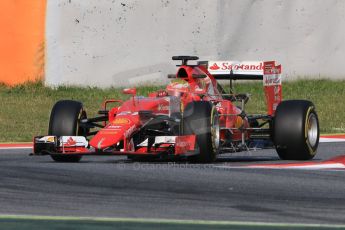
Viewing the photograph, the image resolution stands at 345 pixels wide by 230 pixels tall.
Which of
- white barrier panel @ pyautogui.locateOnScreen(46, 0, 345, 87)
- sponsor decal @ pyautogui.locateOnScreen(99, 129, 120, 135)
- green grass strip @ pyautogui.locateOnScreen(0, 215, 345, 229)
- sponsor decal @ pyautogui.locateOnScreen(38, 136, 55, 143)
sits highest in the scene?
white barrier panel @ pyautogui.locateOnScreen(46, 0, 345, 87)

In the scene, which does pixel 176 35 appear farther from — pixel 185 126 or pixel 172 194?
pixel 172 194

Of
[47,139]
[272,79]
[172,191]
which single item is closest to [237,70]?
[272,79]

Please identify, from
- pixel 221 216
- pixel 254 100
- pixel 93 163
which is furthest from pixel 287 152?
pixel 254 100

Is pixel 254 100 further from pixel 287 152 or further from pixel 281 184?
pixel 281 184

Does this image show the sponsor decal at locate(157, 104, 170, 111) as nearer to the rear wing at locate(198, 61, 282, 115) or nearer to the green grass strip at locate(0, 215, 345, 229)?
the rear wing at locate(198, 61, 282, 115)

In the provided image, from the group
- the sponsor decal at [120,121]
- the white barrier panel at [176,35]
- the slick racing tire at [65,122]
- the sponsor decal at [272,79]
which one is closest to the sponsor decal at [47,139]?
the slick racing tire at [65,122]

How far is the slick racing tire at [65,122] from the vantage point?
11.3 meters

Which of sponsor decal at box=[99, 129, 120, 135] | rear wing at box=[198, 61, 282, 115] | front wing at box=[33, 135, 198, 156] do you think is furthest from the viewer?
rear wing at box=[198, 61, 282, 115]

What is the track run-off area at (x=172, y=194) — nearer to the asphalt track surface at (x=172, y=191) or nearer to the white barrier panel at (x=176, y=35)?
the asphalt track surface at (x=172, y=191)

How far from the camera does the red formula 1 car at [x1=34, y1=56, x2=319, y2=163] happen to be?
1070 centimetres

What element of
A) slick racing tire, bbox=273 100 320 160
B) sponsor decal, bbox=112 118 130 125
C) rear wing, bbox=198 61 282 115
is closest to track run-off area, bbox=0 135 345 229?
slick racing tire, bbox=273 100 320 160

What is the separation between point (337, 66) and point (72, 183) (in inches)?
417

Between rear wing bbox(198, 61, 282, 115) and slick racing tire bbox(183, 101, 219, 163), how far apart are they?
1.82m

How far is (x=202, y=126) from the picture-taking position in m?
10.7
